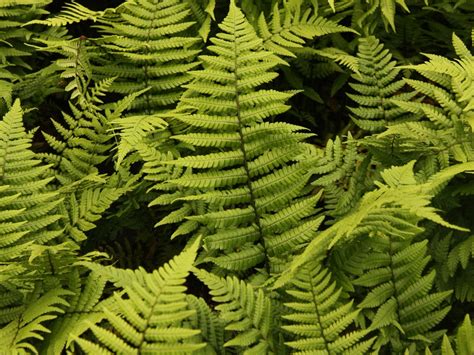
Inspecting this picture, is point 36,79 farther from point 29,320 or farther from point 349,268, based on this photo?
point 349,268

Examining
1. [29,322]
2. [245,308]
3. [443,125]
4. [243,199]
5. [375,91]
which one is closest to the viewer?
[245,308]

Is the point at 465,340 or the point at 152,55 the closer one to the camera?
the point at 465,340

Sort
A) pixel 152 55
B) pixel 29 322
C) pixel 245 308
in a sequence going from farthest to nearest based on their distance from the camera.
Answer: pixel 152 55 → pixel 29 322 → pixel 245 308

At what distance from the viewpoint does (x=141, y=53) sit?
3.40m

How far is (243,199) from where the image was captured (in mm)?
2434

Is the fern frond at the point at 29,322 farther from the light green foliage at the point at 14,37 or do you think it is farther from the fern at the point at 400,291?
the light green foliage at the point at 14,37

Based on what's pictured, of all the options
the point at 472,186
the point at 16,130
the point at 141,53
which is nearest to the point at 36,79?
the point at 141,53

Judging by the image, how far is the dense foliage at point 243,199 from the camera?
2148 mm

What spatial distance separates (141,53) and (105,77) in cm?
26

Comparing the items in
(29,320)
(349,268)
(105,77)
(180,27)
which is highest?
(180,27)

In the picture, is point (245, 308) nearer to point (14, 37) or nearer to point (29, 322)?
point (29, 322)

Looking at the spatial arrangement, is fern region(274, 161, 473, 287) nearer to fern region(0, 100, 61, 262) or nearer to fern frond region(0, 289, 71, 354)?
fern frond region(0, 289, 71, 354)

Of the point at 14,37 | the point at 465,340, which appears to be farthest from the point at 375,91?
the point at 14,37

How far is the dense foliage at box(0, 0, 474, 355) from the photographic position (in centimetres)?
215
